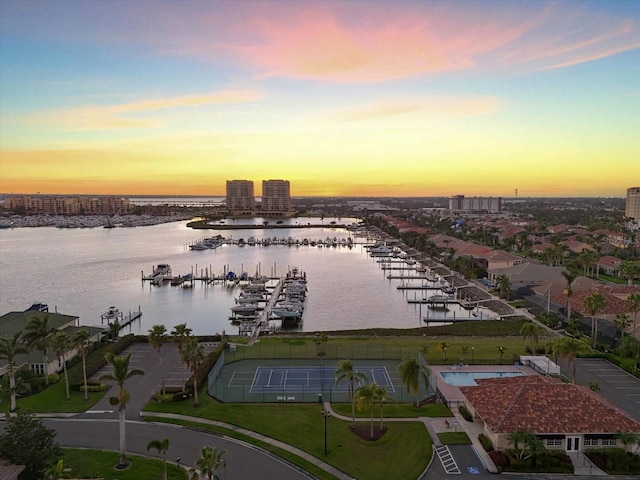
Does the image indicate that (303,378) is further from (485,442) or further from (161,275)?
(161,275)

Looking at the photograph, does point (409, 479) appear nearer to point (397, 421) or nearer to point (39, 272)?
point (397, 421)

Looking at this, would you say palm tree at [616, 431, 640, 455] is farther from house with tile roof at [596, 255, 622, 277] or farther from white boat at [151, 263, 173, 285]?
white boat at [151, 263, 173, 285]

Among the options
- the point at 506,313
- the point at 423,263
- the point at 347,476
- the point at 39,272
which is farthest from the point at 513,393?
the point at 39,272

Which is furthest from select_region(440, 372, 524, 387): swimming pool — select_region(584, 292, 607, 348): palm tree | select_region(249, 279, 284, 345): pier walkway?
select_region(249, 279, 284, 345): pier walkway

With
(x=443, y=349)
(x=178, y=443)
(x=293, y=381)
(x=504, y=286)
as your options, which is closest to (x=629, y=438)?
(x=443, y=349)

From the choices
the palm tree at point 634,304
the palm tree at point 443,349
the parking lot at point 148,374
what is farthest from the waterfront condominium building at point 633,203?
the parking lot at point 148,374

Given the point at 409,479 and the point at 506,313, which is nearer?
the point at 409,479
